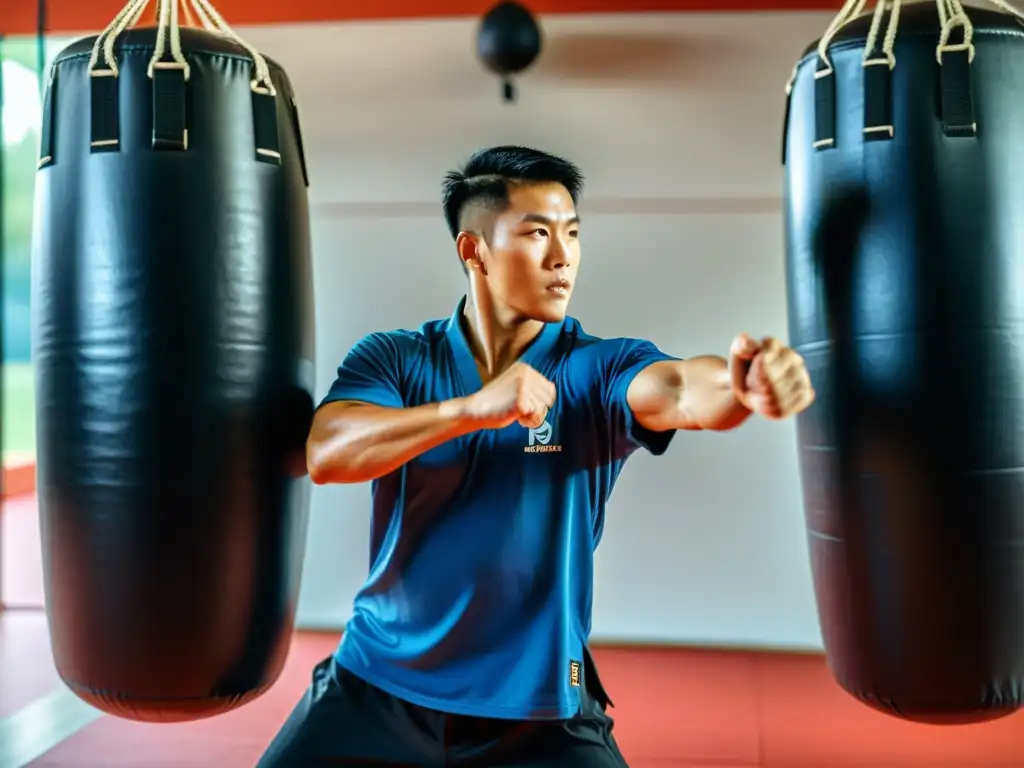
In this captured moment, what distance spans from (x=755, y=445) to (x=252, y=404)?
7.31ft

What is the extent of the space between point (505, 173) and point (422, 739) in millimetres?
959

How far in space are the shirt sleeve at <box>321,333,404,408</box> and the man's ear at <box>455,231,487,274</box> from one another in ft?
0.67

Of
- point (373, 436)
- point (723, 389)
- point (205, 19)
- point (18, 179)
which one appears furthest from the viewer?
point (18, 179)

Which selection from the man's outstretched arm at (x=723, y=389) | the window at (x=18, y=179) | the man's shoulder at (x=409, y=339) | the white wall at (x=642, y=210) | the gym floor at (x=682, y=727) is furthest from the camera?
the window at (x=18, y=179)

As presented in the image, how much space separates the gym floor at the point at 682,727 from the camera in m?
2.55

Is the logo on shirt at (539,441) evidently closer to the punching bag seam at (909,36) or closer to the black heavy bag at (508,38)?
the punching bag seam at (909,36)

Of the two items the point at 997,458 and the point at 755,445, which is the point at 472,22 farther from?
the point at 997,458

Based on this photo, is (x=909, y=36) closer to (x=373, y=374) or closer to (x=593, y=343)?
(x=593, y=343)

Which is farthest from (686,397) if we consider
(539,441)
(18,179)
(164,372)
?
(18,179)

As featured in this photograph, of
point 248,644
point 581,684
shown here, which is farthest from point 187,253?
point 581,684

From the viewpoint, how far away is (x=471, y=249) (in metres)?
1.62

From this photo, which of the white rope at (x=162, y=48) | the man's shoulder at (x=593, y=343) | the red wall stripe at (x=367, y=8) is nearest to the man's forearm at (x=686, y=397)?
the man's shoulder at (x=593, y=343)

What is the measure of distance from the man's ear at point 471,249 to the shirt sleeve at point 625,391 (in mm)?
267

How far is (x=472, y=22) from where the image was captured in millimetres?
3377
